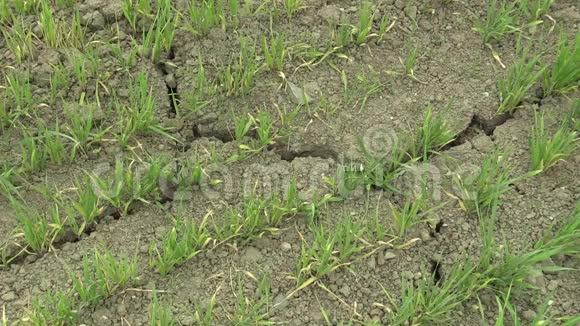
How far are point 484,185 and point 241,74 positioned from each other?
3.05ft

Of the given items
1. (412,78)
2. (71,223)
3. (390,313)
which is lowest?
(390,313)

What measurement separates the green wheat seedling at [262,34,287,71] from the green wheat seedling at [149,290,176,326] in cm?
95

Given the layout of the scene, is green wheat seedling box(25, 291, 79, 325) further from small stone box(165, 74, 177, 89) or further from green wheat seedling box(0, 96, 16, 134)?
small stone box(165, 74, 177, 89)

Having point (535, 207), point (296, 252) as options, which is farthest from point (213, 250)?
point (535, 207)

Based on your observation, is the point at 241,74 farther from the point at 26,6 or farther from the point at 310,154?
the point at 26,6

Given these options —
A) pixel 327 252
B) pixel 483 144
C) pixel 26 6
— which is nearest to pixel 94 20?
pixel 26 6

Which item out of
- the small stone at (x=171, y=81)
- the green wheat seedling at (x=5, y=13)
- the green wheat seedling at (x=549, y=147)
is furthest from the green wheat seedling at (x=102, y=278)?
the green wheat seedling at (x=549, y=147)

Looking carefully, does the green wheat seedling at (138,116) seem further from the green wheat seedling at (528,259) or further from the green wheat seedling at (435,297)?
the green wheat seedling at (528,259)

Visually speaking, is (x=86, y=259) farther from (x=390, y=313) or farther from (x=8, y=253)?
(x=390, y=313)

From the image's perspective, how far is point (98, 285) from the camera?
2.16 metres

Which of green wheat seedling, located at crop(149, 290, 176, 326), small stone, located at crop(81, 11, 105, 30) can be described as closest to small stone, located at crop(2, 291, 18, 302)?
green wheat seedling, located at crop(149, 290, 176, 326)

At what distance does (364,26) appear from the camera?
8.87ft

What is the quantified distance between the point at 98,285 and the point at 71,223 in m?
0.24

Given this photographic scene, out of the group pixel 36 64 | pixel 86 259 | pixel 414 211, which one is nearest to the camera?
pixel 86 259
